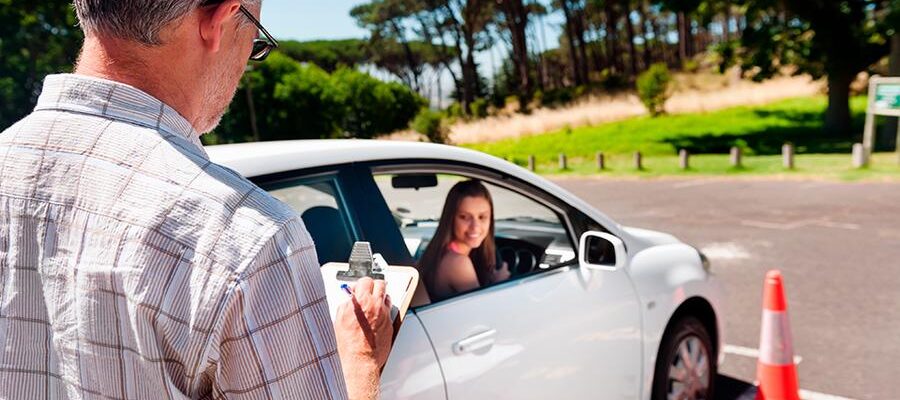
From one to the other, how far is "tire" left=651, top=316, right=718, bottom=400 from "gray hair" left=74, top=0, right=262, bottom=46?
9.52ft

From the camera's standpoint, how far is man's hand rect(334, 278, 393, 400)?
4.10 ft

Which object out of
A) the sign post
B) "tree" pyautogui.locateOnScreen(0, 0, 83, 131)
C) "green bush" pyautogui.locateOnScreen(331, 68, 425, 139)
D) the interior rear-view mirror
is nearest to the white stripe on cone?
the interior rear-view mirror

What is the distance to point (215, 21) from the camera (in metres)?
1.11

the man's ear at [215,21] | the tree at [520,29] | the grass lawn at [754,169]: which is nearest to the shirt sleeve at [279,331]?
the man's ear at [215,21]

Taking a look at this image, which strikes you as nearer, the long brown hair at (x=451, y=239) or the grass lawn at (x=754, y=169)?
the long brown hair at (x=451, y=239)

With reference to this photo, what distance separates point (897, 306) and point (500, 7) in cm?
4597

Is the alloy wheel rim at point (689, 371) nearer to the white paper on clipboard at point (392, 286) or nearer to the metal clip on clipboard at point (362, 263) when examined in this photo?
the white paper on clipboard at point (392, 286)

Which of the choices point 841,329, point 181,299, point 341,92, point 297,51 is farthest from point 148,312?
point 297,51

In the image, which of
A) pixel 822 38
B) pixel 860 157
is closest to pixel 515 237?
pixel 860 157

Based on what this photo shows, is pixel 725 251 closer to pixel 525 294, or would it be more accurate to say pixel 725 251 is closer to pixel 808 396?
pixel 808 396

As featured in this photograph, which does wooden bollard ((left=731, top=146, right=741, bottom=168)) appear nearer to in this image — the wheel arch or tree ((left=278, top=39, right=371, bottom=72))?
the wheel arch

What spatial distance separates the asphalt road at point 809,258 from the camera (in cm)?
494

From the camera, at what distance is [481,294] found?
2699 millimetres

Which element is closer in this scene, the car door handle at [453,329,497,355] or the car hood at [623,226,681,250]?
the car door handle at [453,329,497,355]
